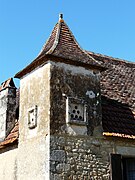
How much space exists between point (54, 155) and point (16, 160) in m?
1.84

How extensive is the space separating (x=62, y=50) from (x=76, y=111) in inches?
76.8

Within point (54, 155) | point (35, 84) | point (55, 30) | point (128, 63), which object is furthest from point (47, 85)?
point (128, 63)

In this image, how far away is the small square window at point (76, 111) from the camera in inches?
370

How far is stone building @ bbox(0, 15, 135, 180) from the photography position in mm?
9086

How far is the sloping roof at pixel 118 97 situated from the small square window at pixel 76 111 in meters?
0.87

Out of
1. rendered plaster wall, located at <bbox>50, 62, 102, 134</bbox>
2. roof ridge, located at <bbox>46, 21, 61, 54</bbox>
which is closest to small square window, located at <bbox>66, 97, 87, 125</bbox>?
rendered plaster wall, located at <bbox>50, 62, 102, 134</bbox>

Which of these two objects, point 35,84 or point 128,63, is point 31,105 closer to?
point 35,84

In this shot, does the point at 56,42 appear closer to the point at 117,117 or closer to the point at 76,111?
the point at 76,111

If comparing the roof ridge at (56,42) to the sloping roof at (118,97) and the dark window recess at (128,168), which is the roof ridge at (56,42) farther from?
the dark window recess at (128,168)

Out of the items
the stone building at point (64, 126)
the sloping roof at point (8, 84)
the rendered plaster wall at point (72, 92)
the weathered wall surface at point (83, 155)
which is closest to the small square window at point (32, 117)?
the stone building at point (64, 126)

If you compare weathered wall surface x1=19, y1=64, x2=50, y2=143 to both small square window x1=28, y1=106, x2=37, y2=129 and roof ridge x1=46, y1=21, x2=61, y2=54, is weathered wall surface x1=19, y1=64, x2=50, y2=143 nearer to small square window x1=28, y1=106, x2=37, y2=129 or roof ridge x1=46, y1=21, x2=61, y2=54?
small square window x1=28, y1=106, x2=37, y2=129

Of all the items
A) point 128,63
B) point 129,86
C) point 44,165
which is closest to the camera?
point 44,165

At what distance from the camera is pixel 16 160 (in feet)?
33.4

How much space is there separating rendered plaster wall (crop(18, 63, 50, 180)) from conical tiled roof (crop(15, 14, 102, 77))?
0.89ft
